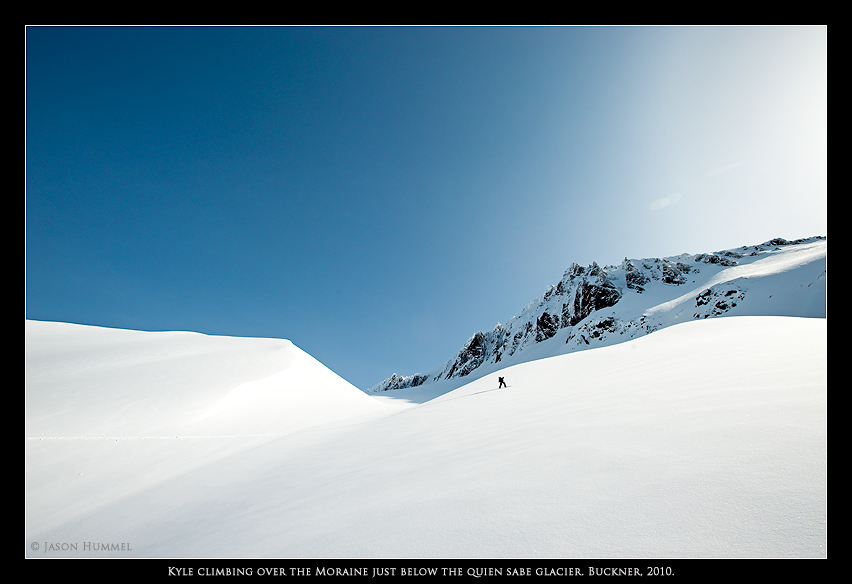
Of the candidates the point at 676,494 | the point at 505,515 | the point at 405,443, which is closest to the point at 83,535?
the point at 405,443

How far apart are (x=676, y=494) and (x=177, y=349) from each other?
48.7 feet

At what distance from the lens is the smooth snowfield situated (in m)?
1.68

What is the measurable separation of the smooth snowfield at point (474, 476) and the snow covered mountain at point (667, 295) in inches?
1512

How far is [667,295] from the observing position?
49.6 meters

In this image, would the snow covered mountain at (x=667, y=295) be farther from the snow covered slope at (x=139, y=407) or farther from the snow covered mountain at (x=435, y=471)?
the snow covered slope at (x=139, y=407)

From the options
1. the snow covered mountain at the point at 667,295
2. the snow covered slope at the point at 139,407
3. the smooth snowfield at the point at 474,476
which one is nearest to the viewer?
the smooth snowfield at the point at 474,476

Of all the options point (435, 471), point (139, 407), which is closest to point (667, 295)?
point (435, 471)

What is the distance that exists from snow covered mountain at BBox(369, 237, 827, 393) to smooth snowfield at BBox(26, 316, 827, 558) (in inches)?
1512

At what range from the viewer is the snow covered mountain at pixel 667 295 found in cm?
3269

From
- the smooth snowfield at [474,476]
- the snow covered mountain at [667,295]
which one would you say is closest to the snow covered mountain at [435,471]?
the smooth snowfield at [474,476]

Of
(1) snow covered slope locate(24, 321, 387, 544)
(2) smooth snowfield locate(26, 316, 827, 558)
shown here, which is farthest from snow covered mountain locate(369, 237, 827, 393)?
(1) snow covered slope locate(24, 321, 387, 544)

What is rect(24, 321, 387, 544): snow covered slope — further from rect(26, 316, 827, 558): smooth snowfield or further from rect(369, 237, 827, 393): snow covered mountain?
rect(369, 237, 827, 393): snow covered mountain

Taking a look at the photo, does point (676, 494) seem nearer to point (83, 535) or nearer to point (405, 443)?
point (405, 443)
